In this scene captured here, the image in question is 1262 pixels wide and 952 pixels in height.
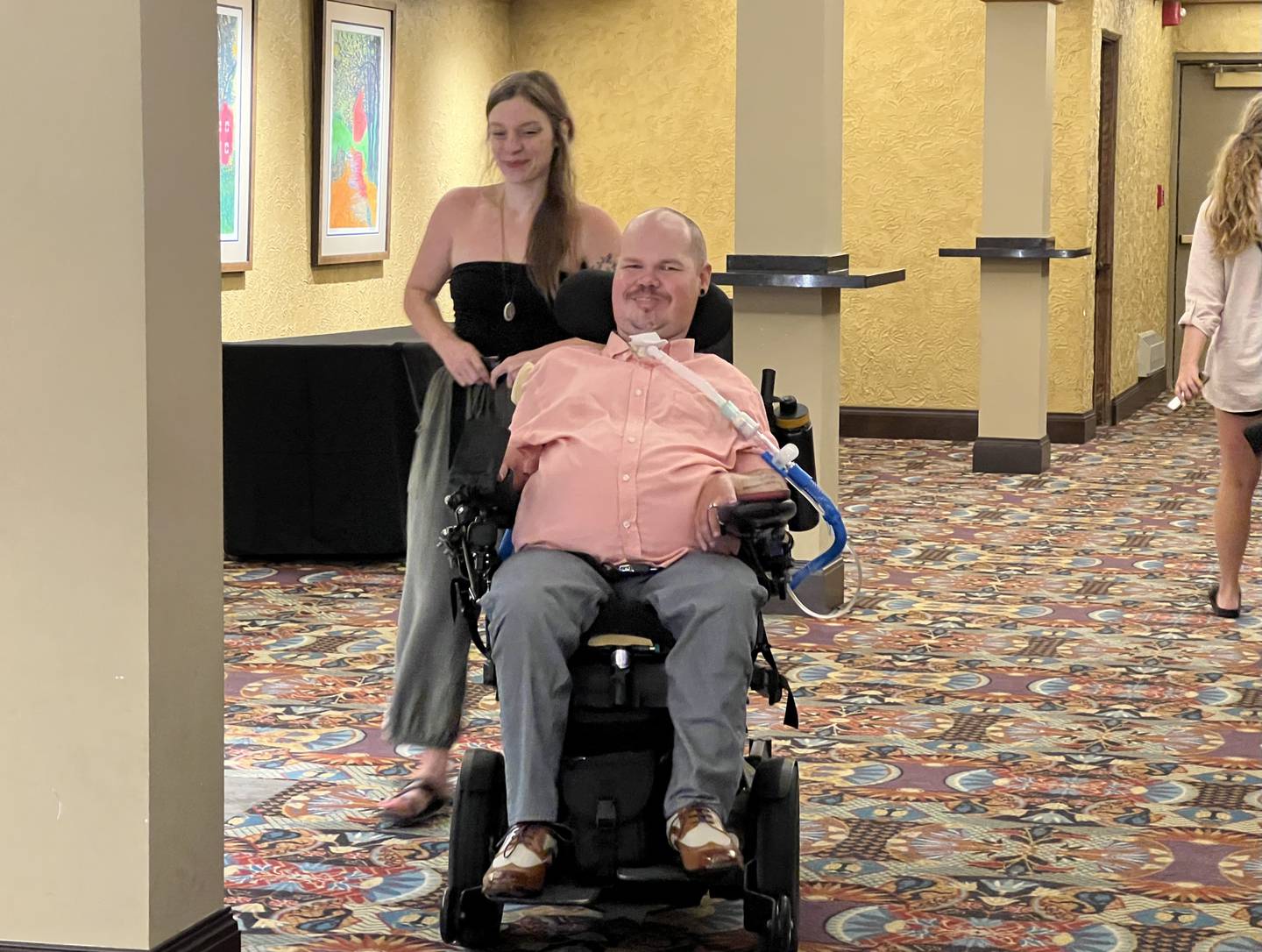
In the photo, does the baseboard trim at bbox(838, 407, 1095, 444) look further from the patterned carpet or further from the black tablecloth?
the black tablecloth

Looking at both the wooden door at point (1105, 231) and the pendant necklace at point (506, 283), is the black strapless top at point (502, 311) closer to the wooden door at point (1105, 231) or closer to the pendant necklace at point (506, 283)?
the pendant necklace at point (506, 283)

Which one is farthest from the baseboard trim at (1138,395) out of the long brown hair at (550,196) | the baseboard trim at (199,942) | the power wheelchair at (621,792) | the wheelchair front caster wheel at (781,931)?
the baseboard trim at (199,942)

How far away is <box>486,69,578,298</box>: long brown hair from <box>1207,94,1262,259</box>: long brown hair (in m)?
2.69

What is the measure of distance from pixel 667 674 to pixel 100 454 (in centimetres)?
93

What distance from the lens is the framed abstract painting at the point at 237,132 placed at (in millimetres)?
7777

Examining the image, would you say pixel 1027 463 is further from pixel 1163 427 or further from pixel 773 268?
pixel 773 268

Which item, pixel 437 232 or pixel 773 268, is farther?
pixel 773 268

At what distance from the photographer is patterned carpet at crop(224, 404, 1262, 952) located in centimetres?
316

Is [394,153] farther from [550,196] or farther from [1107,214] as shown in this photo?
[550,196]

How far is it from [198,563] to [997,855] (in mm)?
1698

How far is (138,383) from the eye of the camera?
8.30 ft

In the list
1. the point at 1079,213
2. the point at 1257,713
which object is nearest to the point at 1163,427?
the point at 1079,213

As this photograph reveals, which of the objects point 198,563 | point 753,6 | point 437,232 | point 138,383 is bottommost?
point 198,563

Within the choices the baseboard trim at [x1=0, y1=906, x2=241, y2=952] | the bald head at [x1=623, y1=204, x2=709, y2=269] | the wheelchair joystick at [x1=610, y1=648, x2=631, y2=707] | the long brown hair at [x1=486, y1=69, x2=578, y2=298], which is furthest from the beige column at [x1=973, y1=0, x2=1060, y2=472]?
the baseboard trim at [x1=0, y1=906, x2=241, y2=952]
